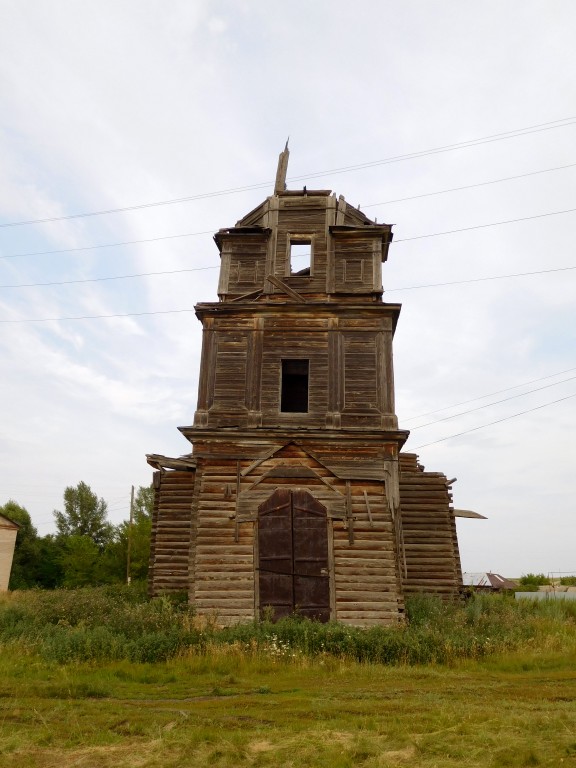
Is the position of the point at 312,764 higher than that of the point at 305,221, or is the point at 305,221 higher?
the point at 305,221

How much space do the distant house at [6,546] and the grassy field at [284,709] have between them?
34092mm

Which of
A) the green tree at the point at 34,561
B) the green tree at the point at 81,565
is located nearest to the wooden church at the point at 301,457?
the green tree at the point at 81,565

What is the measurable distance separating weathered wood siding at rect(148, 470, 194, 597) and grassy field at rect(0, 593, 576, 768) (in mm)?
6143

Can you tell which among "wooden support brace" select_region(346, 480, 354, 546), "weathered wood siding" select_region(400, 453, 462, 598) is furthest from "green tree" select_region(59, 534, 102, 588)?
"wooden support brace" select_region(346, 480, 354, 546)

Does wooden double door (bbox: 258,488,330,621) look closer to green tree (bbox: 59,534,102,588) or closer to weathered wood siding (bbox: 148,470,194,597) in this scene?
weathered wood siding (bbox: 148,470,194,597)

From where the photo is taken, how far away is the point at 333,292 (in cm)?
1841

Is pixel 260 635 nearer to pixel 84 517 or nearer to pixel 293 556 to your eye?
pixel 293 556

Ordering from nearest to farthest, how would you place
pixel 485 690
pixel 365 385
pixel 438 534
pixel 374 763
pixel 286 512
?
pixel 374 763
pixel 485 690
pixel 286 512
pixel 365 385
pixel 438 534

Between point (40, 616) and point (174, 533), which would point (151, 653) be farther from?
point (174, 533)

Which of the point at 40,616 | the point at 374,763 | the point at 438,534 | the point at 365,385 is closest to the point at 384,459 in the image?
the point at 365,385

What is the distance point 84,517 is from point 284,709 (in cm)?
5655

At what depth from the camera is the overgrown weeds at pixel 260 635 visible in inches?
473

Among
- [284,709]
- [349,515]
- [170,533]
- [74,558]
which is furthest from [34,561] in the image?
[284,709]

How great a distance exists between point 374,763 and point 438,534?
45.3 ft
